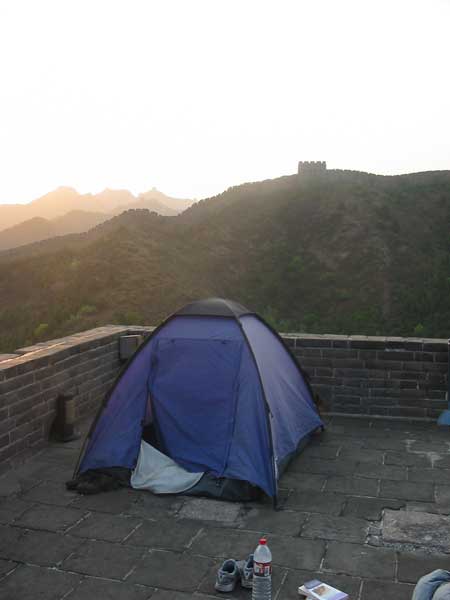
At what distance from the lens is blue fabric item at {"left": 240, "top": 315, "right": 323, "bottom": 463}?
17.9 ft

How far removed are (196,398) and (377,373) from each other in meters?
2.85

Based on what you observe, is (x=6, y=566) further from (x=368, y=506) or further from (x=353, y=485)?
(x=353, y=485)

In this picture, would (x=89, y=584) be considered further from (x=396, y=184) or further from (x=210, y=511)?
(x=396, y=184)

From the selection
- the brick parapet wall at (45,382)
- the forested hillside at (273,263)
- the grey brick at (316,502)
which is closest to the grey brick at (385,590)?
the grey brick at (316,502)

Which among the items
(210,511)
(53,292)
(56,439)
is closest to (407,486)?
(210,511)

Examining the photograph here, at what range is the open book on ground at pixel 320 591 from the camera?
11.4ft

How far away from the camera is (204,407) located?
17.6ft

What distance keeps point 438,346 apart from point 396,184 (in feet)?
149

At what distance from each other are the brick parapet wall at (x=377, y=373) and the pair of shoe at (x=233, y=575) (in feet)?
12.9

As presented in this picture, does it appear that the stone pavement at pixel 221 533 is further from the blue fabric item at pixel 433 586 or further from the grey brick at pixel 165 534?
the blue fabric item at pixel 433 586

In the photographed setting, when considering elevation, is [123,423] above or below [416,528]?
above

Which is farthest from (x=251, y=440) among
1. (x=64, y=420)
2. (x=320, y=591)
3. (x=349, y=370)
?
(x=349, y=370)

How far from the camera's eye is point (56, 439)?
6465mm

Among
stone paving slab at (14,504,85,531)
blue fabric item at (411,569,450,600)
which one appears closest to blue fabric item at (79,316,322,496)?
stone paving slab at (14,504,85,531)
